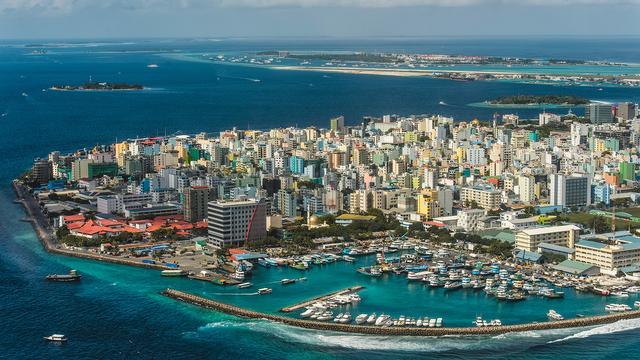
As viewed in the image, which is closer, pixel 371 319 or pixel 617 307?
pixel 371 319

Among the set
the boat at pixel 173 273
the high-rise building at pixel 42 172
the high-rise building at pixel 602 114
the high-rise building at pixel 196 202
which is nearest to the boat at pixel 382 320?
the boat at pixel 173 273

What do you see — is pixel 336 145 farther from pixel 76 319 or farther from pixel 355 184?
pixel 76 319

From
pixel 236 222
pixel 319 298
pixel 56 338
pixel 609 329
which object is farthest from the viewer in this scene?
pixel 236 222

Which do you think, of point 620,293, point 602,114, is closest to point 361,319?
point 620,293

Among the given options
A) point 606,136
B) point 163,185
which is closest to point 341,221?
point 163,185

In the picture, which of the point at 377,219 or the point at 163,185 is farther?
the point at 163,185

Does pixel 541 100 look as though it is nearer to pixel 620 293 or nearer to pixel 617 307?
pixel 620 293

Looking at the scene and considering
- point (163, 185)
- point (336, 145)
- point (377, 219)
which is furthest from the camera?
point (336, 145)
